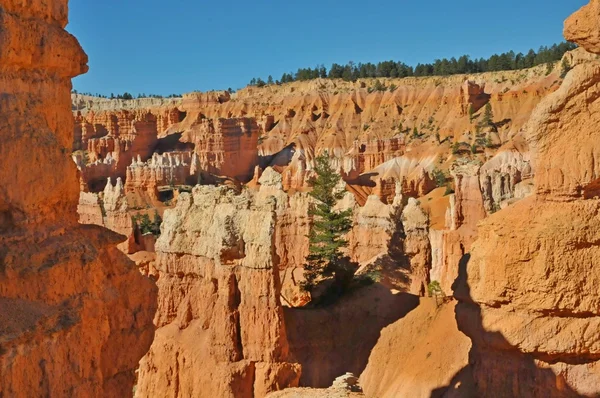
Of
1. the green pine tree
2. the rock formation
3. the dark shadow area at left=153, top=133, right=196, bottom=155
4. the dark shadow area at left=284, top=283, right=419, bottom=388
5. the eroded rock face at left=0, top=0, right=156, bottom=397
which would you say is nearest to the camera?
the eroded rock face at left=0, top=0, right=156, bottom=397

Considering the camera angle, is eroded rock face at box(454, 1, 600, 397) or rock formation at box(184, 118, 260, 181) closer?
eroded rock face at box(454, 1, 600, 397)

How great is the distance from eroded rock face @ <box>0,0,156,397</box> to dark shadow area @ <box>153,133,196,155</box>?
74.8m

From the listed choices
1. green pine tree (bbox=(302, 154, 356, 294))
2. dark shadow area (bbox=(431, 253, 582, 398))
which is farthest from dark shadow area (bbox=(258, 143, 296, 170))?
dark shadow area (bbox=(431, 253, 582, 398))

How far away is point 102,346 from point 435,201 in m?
46.9

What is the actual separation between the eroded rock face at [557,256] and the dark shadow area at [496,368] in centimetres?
2

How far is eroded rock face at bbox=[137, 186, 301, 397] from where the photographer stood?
18.3 metres

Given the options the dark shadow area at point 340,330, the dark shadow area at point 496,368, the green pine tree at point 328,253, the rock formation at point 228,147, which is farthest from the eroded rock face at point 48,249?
the rock formation at point 228,147

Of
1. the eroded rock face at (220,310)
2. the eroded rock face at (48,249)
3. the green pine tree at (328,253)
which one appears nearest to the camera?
the eroded rock face at (48,249)

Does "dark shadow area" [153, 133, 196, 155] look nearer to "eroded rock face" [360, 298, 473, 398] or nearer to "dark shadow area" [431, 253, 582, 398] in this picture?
"eroded rock face" [360, 298, 473, 398]

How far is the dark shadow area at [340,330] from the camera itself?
834 inches

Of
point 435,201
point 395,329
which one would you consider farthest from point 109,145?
point 395,329

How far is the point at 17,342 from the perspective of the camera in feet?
24.9

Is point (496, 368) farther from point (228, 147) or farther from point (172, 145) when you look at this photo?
point (172, 145)

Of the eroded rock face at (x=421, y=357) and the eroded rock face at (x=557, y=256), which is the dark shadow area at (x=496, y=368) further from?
the eroded rock face at (x=421, y=357)
